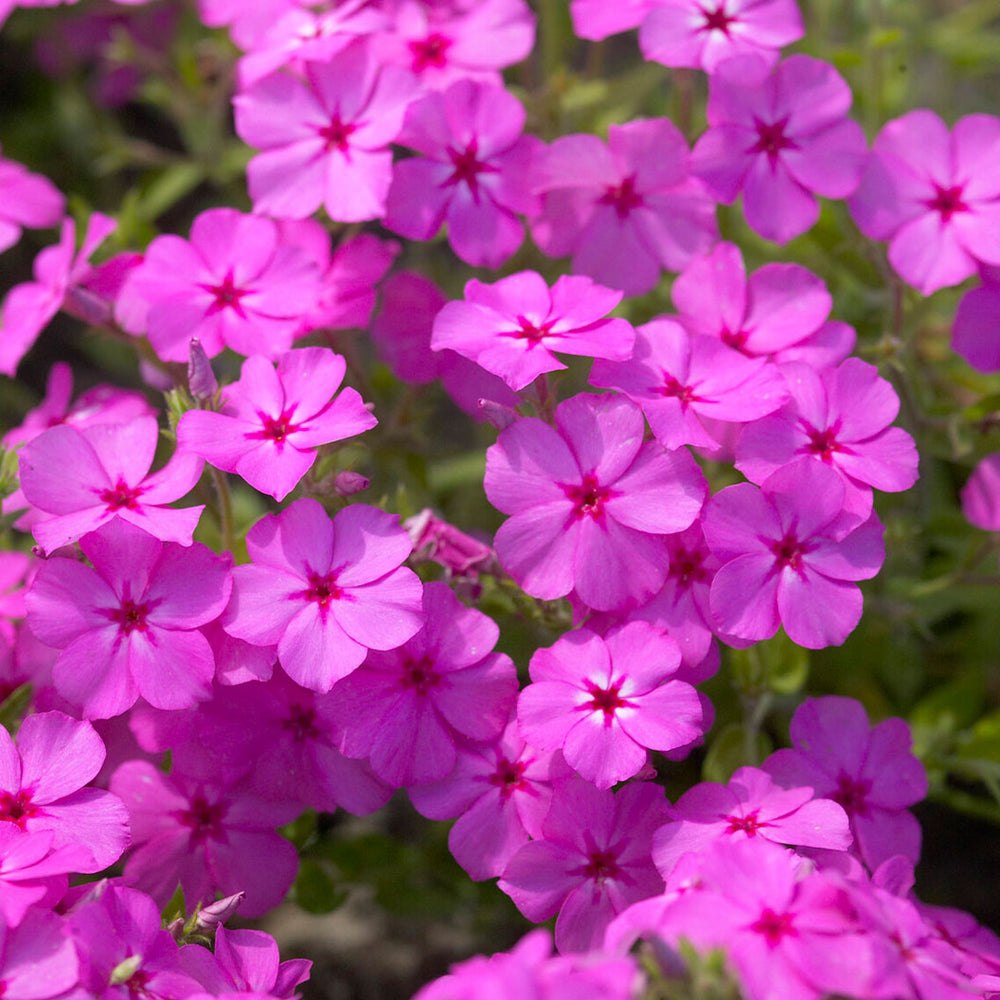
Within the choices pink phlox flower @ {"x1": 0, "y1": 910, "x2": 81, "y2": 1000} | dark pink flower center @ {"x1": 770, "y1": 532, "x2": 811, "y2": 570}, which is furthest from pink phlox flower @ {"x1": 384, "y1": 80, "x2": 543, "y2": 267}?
pink phlox flower @ {"x1": 0, "y1": 910, "x2": 81, "y2": 1000}

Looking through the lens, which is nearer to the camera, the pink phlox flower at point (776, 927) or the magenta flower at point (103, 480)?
the pink phlox flower at point (776, 927)

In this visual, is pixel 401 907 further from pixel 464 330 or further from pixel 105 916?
pixel 464 330

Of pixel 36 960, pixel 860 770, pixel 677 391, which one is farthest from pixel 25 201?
pixel 860 770

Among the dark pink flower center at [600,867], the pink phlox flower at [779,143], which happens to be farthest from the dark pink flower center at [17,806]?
the pink phlox flower at [779,143]

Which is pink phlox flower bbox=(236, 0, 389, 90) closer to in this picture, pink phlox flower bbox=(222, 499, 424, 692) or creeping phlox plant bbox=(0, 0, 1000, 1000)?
creeping phlox plant bbox=(0, 0, 1000, 1000)

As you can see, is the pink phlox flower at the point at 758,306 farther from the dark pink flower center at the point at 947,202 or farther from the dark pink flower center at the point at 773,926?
the dark pink flower center at the point at 773,926

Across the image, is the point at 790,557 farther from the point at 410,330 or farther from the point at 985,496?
the point at 410,330
